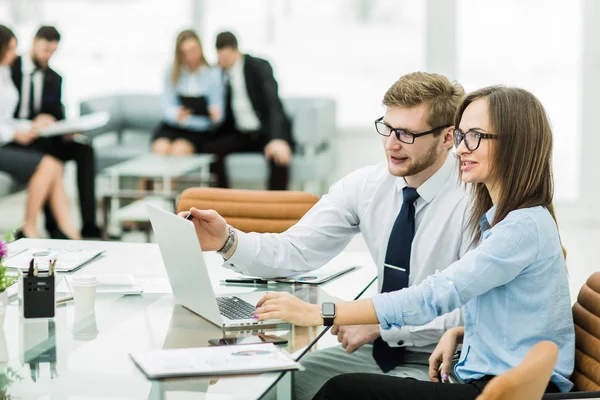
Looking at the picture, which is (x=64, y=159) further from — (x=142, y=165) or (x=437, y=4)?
(x=437, y=4)

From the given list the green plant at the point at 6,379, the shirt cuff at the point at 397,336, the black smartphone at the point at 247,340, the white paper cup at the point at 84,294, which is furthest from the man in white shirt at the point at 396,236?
the green plant at the point at 6,379

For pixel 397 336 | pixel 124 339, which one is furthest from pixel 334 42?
pixel 124 339

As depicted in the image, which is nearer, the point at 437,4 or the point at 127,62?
the point at 437,4

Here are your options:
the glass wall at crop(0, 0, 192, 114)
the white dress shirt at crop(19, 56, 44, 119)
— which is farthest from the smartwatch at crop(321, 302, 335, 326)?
the glass wall at crop(0, 0, 192, 114)

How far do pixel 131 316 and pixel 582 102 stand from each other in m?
5.45

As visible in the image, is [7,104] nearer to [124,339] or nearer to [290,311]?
[124,339]

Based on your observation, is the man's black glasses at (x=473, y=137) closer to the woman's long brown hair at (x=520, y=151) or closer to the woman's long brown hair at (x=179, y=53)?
the woman's long brown hair at (x=520, y=151)

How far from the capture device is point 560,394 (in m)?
2.03

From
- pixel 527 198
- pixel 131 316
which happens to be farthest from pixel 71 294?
pixel 527 198

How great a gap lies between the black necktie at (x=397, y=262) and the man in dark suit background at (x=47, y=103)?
13.5 feet

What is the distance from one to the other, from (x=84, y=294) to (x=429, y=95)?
1.07 metres

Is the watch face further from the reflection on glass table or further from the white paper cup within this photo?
the white paper cup

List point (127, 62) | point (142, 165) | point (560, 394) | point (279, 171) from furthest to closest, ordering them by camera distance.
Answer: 1. point (127, 62)
2. point (279, 171)
3. point (142, 165)
4. point (560, 394)

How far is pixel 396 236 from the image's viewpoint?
2.68 m
